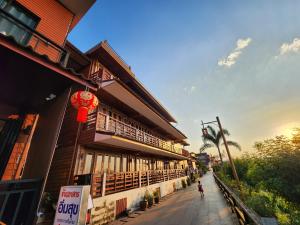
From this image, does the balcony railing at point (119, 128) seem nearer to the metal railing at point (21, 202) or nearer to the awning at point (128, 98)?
the awning at point (128, 98)

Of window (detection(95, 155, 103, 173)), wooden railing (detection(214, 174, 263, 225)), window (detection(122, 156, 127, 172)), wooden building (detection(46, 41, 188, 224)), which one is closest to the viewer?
wooden railing (detection(214, 174, 263, 225))

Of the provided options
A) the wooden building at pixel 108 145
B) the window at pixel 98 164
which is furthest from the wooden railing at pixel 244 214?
the window at pixel 98 164

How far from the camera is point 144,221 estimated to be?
9.33m

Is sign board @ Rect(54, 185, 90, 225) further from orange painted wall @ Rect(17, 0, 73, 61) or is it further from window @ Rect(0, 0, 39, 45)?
window @ Rect(0, 0, 39, 45)

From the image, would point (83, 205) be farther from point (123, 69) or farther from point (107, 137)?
point (123, 69)

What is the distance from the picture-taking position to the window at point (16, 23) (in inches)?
197

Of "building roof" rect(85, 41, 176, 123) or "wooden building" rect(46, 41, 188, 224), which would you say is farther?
"building roof" rect(85, 41, 176, 123)

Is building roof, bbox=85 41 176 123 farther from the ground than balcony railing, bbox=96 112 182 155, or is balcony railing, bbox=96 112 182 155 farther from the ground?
building roof, bbox=85 41 176 123

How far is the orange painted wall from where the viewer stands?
5.73 meters

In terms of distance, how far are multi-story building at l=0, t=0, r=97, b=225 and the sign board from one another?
60 centimetres

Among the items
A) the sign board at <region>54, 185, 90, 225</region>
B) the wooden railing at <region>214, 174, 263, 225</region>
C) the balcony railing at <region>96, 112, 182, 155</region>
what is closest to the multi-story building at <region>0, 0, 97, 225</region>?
the sign board at <region>54, 185, 90, 225</region>

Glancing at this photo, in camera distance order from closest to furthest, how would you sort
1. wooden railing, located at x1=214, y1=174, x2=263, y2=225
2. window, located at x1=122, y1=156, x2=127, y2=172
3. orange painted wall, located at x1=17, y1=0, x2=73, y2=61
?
wooden railing, located at x1=214, y1=174, x2=263, y2=225, orange painted wall, located at x1=17, y1=0, x2=73, y2=61, window, located at x1=122, y1=156, x2=127, y2=172

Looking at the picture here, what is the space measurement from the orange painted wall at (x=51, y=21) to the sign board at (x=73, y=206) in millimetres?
4725

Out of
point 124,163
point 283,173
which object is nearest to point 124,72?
point 124,163
